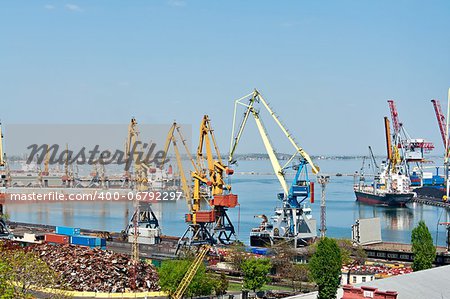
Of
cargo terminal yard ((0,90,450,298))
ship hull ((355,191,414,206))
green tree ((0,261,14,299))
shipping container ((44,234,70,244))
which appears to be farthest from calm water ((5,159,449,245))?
green tree ((0,261,14,299))

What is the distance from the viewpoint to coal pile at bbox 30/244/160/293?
19.2 meters

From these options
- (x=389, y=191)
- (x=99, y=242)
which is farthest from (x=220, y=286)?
(x=389, y=191)

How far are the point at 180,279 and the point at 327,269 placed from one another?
388 centimetres

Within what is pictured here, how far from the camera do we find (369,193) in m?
62.4

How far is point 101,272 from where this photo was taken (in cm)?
1991

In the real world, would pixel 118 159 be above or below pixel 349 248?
above

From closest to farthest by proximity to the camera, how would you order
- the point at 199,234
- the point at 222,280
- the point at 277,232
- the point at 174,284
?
1. the point at 174,284
2. the point at 222,280
3. the point at 199,234
4. the point at 277,232

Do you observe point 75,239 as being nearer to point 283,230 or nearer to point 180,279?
point 283,230

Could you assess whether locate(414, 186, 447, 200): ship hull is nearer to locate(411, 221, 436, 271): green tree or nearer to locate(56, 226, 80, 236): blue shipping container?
locate(56, 226, 80, 236): blue shipping container

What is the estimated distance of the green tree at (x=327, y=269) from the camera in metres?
16.8

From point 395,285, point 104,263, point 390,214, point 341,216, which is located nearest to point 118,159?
point 341,216

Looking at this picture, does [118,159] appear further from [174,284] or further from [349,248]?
[174,284]

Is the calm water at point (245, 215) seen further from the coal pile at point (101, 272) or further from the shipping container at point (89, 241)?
the coal pile at point (101, 272)

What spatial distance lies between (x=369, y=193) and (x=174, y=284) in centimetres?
4642
